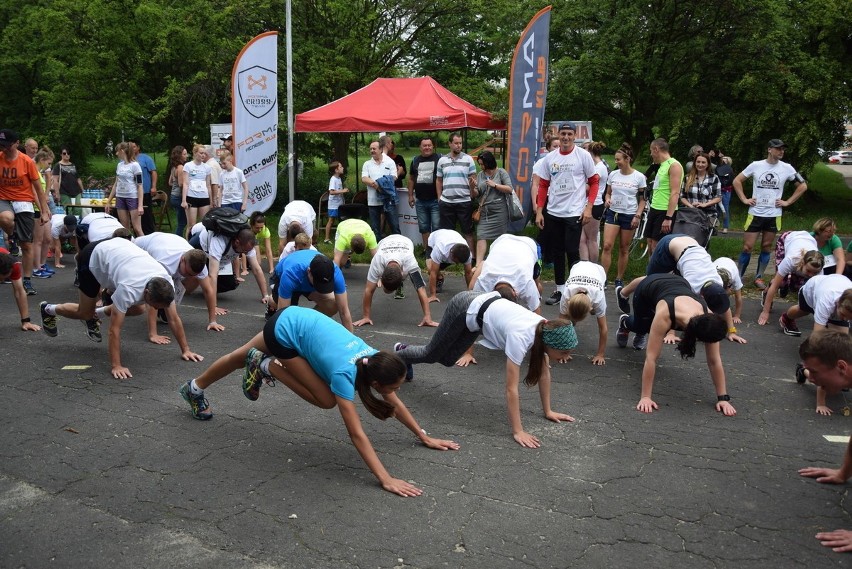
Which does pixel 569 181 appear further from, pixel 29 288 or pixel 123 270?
pixel 29 288

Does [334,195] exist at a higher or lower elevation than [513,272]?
higher

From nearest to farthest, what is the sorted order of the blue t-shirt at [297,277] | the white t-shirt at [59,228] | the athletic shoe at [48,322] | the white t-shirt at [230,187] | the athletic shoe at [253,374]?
the athletic shoe at [253,374] < the blue t-shirt at [297,277] < the athletic shoe at [48,322] < the white t-shirt at [59,228] < the white t-shirt at [230,187]

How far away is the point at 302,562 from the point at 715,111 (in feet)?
45.2

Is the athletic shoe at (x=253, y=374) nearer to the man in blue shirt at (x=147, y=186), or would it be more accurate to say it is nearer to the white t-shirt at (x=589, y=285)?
the white t-shirt at (x=589, y=285)

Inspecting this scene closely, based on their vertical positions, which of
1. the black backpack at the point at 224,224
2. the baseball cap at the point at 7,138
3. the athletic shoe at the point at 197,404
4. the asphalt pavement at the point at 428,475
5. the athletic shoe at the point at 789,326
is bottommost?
the asphalt pavement at the point at 428,475

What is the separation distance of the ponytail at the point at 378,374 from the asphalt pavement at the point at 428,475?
0.47 metres

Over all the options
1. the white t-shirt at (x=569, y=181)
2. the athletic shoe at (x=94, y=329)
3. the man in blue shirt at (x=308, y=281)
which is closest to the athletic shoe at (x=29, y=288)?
the athletic shoe at (x=94, y=329)

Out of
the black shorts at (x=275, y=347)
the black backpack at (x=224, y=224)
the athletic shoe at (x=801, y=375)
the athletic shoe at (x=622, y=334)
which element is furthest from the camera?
the black backpack at (x=224, y=224)

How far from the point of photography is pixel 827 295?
6.23 m

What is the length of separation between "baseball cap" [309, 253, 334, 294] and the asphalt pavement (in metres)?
1.03

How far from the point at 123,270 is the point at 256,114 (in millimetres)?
7210

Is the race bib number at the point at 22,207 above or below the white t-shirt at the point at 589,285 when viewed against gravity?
above

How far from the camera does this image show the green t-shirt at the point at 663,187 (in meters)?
8.64

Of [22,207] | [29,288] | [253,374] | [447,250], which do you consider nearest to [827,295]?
[447,250]
